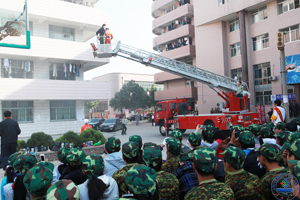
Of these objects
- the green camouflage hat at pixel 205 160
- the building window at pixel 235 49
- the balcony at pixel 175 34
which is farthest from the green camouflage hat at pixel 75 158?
the balcony at pixel 175 34

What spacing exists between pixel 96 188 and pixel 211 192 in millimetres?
1102

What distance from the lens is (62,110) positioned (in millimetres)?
20516

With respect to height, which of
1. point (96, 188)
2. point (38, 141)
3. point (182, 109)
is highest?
point (182, 109)

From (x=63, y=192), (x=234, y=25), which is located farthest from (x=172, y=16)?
(x=63, y=192)

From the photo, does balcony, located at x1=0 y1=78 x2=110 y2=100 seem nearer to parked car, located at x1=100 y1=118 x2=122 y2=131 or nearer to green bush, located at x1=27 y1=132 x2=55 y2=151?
parked car, located at x1=100 y1=118 x2=122 y2=131

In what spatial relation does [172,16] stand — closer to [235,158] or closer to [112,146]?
[112,146]

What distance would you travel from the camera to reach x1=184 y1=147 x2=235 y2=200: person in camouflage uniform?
2160 mm

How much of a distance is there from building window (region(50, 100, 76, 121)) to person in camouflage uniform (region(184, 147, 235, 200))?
64.6 ft

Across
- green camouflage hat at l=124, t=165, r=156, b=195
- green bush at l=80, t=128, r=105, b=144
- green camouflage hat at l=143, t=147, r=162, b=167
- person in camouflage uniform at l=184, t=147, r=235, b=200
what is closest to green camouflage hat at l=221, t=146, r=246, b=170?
person in camouflage uniform at l=184, t=147, r=235, b=200

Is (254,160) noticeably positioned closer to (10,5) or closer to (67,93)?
(10,5)

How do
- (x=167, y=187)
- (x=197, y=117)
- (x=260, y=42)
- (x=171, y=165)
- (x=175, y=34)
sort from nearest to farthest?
(x=167, y=187) → (x=171, y=165) → (x=197, y=117) → (x=260, y=42) → (x=175, y=34)

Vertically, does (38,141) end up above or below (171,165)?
below

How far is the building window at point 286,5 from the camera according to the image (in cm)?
2031

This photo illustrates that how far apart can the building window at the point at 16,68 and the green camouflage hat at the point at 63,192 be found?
62.2 feet
